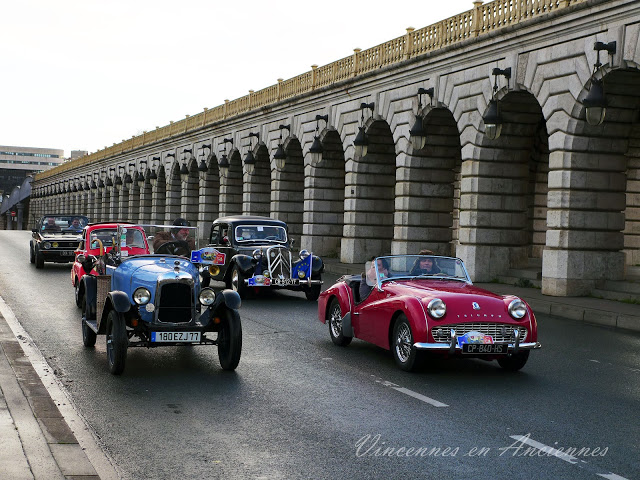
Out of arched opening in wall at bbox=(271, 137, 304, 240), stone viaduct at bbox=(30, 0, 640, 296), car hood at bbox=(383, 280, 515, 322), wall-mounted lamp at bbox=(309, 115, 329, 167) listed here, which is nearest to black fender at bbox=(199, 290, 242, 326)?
car hood at bbox=(383, 280, 515, 322)

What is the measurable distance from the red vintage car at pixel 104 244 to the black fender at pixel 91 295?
62cm

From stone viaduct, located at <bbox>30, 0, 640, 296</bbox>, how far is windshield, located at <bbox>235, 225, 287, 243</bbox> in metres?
5.98

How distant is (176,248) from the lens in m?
12.9

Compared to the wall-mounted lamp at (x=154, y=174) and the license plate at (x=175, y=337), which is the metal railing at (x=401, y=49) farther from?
the license plate at (x=175, y=337)

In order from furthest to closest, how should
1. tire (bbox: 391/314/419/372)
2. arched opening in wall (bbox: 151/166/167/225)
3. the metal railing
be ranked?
arched opening in wall (bbox: 151/166/167/225) < the metal railing < tire (bbox: 391/314/419/372)

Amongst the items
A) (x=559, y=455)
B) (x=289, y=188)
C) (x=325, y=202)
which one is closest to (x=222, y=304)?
(x=559, y=455)

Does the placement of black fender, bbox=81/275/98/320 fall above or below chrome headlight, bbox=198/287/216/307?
below

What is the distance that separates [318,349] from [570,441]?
5089 millimetres

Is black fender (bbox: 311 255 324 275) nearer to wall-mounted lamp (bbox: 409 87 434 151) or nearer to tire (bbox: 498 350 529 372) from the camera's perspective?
tire (bbox: 498 350 529 372)

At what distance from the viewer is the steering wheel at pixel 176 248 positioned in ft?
41.7

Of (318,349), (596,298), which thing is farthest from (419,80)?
(318,349)

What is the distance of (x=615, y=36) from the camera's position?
18078mm

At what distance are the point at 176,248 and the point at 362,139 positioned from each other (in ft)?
60.4

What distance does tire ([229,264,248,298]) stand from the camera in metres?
18.2
